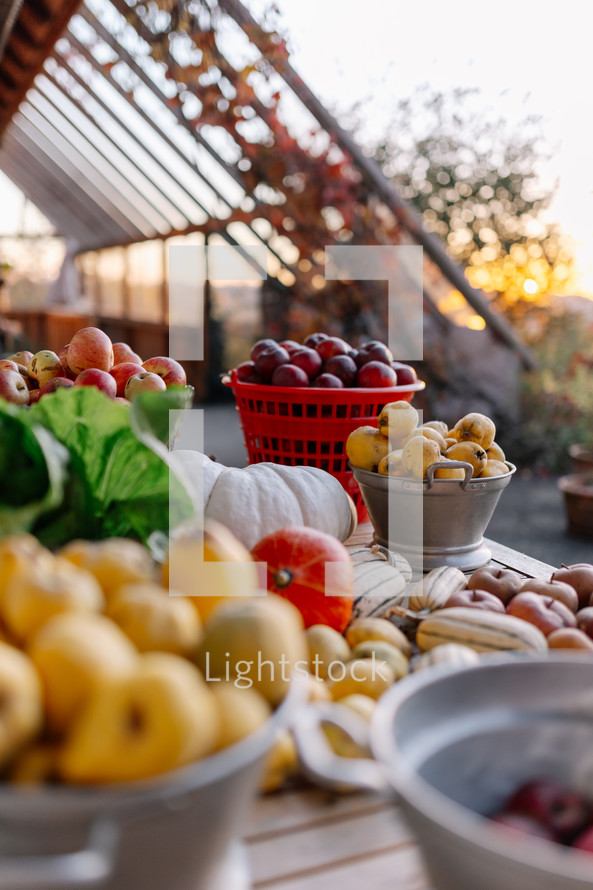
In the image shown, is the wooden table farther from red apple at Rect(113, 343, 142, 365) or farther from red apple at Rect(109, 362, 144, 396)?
red apple at Rect(113, 343, 142, 365)

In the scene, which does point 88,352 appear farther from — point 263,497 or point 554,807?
point 554,807

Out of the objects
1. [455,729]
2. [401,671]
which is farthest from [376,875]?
[401,671]

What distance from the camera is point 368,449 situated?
47.3 inches

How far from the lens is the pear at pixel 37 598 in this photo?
0.45m

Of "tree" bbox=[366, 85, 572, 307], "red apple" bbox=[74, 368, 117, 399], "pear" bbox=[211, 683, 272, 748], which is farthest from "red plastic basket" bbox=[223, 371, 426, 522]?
"tree" bbox=[366, 85, 572, 307]

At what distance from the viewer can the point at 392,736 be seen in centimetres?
42

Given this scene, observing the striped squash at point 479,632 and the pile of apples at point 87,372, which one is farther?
the pile of apples at point 87,372

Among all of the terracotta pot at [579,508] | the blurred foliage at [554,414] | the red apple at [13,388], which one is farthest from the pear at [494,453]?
the blurred foliage at [554,414]

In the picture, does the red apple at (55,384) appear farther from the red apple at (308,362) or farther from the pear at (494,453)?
the pear at (494,453)

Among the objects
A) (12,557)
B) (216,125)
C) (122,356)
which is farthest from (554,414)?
(12,557)

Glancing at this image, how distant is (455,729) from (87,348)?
3.35ft

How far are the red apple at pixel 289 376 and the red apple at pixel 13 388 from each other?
0.48m

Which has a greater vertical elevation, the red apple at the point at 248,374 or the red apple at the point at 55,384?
the red apple at the point at 248,374

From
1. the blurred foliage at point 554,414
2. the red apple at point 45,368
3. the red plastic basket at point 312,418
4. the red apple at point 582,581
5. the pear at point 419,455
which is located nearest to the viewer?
the red apple at point 582,581
